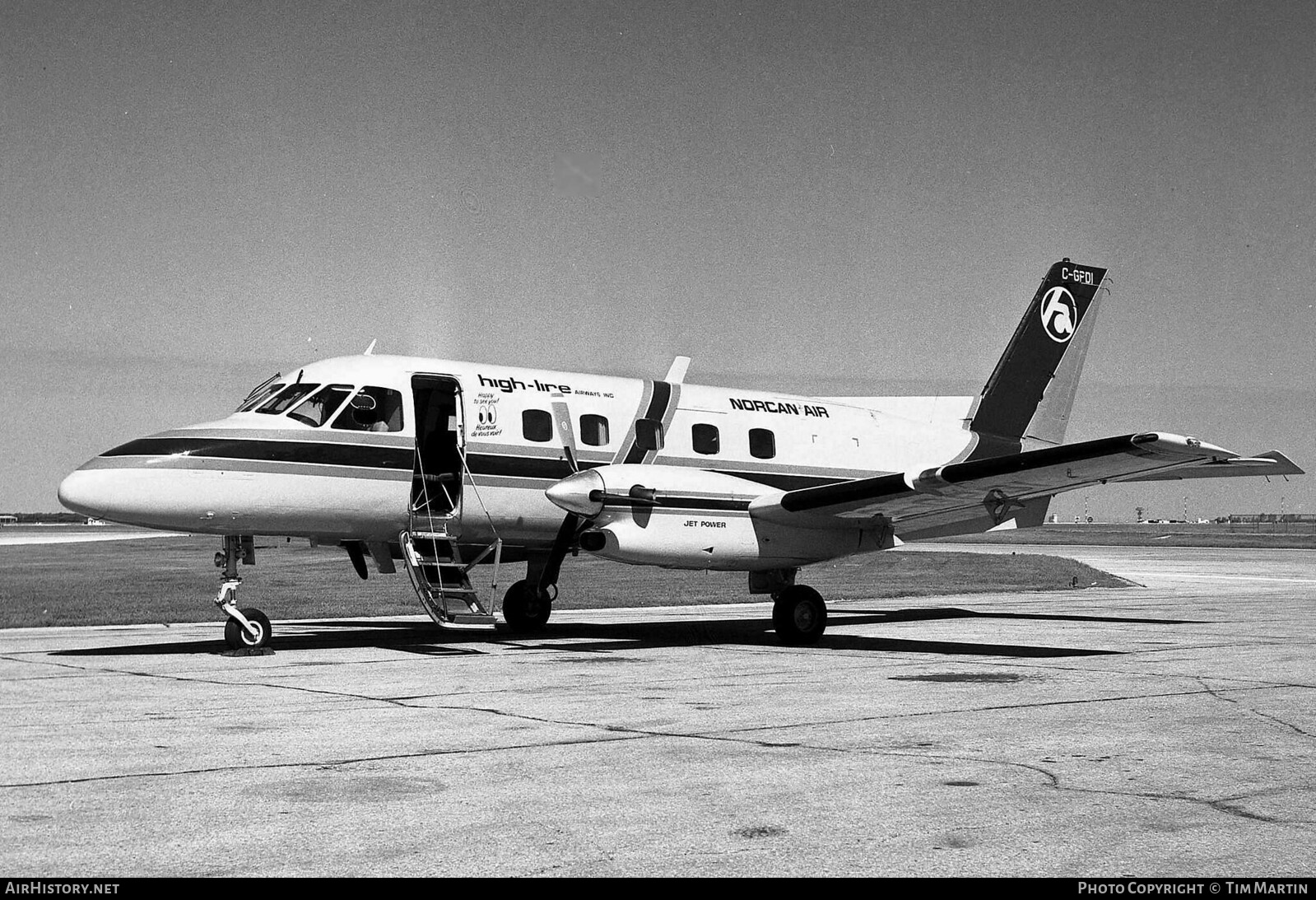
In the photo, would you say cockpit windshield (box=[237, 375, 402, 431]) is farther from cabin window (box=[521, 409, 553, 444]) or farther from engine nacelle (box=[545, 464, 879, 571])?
engine nacelle (box=[545, 464, 879, 571])

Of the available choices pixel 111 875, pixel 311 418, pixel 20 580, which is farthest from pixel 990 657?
pixel 20 580

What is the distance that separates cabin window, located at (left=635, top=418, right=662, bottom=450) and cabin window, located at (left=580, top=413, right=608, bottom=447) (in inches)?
19.2

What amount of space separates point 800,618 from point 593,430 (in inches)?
155

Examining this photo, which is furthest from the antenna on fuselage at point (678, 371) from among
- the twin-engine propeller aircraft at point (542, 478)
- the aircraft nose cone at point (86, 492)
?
the aircraft nose cone at point (86, 492)

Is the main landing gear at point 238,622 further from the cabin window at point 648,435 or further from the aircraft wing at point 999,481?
the aircraft wing at point 999,481

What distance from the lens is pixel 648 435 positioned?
19047mm

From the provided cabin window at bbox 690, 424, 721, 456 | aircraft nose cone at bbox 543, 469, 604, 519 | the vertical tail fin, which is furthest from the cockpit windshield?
the vertical tail fin

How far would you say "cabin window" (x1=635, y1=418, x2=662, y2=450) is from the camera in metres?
19.0

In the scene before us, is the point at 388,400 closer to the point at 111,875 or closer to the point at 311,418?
the point at 311,418

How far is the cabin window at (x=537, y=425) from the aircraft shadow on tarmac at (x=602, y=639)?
283cm

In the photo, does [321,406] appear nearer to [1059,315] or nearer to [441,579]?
[441,579]

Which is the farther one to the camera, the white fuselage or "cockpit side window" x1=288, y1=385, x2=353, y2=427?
"cockpit side window" x1=288, y1=385, x2=353, y2=427

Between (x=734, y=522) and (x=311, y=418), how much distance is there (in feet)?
18.9

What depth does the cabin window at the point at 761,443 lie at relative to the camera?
65.8 ft
